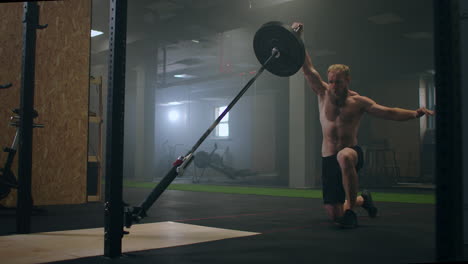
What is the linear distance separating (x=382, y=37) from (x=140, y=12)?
5.25 metres

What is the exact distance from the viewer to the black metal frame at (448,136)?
1431mm

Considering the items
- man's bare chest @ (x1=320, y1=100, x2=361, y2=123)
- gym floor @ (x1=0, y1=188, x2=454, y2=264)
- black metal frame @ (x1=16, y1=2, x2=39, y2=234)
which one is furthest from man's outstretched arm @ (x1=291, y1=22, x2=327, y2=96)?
black metal frame @ (x1=16, y1=2, x2=39, y2=234)

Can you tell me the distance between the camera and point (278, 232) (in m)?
3.45

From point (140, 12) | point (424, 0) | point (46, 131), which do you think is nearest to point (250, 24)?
point (140, 12)

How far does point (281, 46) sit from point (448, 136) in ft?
5.86

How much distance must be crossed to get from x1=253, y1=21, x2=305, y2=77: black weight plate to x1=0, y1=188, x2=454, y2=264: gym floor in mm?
1151

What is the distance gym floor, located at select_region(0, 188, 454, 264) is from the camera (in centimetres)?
249

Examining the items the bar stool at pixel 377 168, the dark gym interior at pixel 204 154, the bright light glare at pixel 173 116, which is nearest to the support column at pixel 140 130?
the dark gym interior at pixel 204 154

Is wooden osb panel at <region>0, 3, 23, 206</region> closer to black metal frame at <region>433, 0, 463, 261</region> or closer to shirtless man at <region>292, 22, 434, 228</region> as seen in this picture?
shirtless man at <region>292, 22, 434, 228</region>

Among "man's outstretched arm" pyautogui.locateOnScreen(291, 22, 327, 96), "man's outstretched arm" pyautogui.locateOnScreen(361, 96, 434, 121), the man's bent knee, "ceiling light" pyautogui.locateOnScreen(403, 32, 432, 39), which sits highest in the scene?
"ceiling light" pyautogui.locateOnScreen(403, 32, 432, 39)

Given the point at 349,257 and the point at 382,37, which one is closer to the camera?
the point at 349,257

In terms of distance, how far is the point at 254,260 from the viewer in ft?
7.86

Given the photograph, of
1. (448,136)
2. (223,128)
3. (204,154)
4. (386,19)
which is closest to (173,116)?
(223,128)

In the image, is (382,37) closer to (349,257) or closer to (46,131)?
(46,131)
